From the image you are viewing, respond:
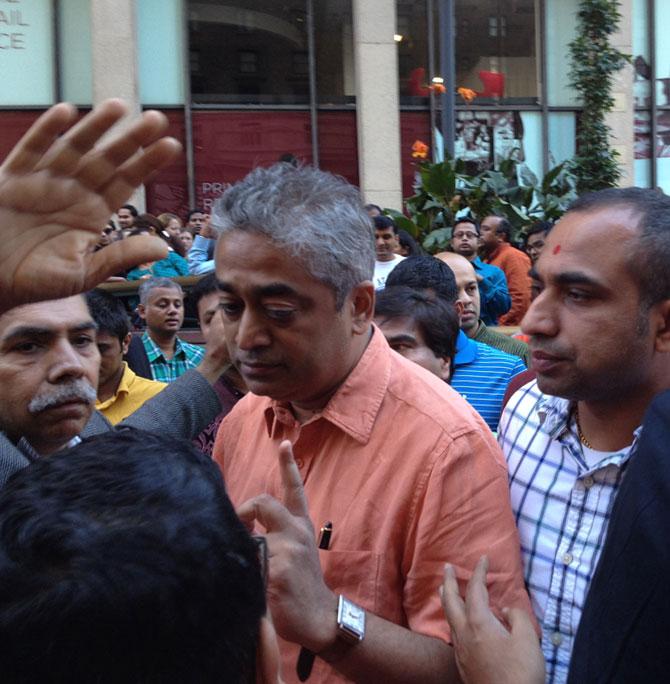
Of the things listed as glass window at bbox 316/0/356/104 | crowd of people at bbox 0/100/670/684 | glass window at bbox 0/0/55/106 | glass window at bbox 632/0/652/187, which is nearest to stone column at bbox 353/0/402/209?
glass window at bbox 316/0/356/104

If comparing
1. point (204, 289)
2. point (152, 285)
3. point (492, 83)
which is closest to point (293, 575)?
point (204, 289)

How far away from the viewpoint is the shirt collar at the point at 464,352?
4.30m

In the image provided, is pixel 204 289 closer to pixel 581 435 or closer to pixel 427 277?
pixel 427 277

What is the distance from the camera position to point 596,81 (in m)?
15.0

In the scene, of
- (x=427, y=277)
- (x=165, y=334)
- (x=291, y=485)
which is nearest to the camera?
(x=291, y=485)

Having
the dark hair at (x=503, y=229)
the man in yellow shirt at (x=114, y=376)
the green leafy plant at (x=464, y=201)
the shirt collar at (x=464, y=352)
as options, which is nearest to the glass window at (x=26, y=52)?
the green leafy plant at (x=464, y=201)

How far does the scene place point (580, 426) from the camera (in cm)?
217

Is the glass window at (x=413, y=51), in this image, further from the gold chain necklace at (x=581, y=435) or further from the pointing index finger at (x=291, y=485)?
the pointing index finger at (x=291, y=485)

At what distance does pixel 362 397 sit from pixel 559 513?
1.61 ft

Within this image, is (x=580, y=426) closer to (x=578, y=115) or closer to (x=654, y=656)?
(x=654, y=656)

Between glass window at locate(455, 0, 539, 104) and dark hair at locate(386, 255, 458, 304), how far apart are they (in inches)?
434

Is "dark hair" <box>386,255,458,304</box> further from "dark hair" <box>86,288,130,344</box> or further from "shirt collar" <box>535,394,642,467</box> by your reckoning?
"shirt collar" <box>535,394,642,467</box>

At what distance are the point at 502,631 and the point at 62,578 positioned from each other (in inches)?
38.1

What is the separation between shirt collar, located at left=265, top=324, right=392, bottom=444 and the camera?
2.13 meters
